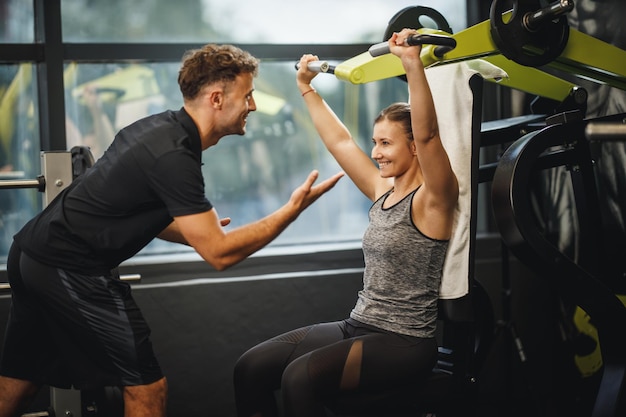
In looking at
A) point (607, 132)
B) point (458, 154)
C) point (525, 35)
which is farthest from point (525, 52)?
point (607, 132)

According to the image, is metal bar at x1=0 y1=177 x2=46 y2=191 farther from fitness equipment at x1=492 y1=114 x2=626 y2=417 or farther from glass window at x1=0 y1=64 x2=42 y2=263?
fitness equipment at x1=492 y1=114 x2=626 y2=417

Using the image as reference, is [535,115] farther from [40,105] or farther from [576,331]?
[40,105]

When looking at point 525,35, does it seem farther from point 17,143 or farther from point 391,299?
point 17,143

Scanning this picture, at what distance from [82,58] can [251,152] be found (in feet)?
2.92

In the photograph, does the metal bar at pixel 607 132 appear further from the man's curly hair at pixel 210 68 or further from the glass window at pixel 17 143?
the glass window at pixel 17 143

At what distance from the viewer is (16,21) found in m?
3.37

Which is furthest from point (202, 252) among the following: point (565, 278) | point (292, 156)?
point (292, 156)

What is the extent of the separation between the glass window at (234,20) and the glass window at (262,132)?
5.9 inches

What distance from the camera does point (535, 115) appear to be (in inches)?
110

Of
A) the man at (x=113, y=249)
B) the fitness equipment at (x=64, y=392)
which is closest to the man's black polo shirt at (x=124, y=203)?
the man at (x=113, y=249)

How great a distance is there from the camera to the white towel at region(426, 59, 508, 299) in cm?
234

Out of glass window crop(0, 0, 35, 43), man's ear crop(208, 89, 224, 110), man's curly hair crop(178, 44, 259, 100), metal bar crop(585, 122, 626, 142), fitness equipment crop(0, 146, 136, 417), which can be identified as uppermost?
glass window crop(0, 0, 35, 43)

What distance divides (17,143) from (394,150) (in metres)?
1.89

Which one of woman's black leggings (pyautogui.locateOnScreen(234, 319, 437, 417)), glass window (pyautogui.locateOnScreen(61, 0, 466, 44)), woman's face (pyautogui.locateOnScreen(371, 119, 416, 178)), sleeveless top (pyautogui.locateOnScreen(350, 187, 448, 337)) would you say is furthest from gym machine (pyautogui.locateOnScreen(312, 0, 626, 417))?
glass window (pyautogui.locateOnScreen(61, 0, 466, 44))
